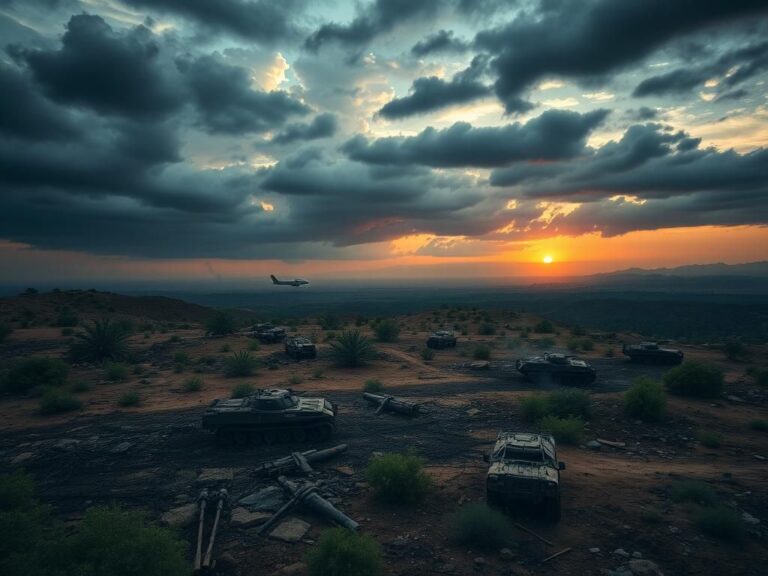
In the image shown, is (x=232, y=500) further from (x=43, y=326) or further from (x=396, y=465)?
(x=43, y=326)

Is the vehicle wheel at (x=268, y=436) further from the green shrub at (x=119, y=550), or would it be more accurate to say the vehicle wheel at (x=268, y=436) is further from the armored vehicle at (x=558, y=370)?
the armored vehicle at (x=558, y=370)

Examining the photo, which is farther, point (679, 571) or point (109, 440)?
point (109, 440)

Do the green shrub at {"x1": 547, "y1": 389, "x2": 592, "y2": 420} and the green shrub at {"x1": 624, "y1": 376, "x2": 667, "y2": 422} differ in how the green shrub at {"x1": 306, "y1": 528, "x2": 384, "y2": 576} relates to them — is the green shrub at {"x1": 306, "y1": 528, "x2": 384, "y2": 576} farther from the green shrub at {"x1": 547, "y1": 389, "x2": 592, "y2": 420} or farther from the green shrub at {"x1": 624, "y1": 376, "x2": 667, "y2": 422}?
the green shrub at {"x1": 624, "y1": 376, "x2": 667, "y2": 422}

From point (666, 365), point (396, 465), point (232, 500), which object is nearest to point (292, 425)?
point (232, 500)

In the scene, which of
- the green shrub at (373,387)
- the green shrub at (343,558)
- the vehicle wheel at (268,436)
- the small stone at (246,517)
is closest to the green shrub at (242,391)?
the vehicle wheel at (268,436)

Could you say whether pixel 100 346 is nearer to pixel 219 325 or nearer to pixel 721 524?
pixel 219 325
